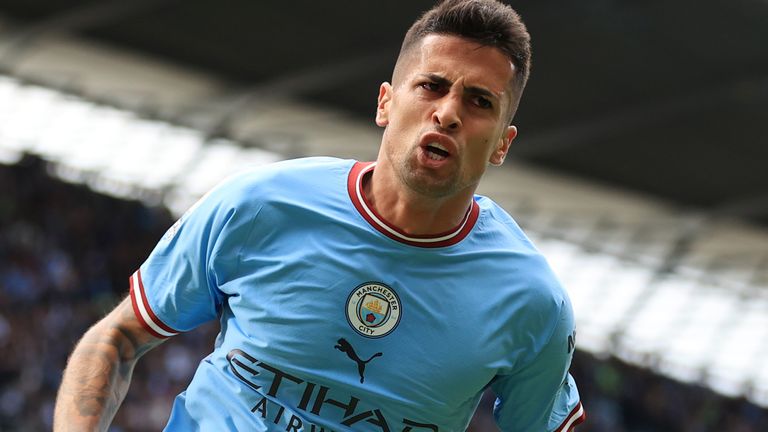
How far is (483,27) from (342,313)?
795 mm

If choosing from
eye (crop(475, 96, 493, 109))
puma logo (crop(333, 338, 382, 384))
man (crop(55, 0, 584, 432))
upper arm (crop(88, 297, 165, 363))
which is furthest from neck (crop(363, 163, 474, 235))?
upper arm (crop(88, 297, 165, 363))

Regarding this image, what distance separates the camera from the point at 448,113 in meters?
2.98

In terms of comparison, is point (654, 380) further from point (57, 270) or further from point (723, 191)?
point (57, 270)

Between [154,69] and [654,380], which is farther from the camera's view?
[654,380]

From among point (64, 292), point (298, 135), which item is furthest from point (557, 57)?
point (64, 292)

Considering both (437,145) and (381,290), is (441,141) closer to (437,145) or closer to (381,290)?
(437,145)

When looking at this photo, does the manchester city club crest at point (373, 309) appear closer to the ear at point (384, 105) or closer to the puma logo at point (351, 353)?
the puma logo at point (351, 353)

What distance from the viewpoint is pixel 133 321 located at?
3309 mm

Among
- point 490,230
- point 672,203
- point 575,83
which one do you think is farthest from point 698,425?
point 490,230

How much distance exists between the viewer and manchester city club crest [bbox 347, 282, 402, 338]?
10.2 feet

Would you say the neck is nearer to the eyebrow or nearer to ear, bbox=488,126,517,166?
ear, bbox=488,126,517,166

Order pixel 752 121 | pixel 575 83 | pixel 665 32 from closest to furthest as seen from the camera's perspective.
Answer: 1. pixel 665 32
2. pixel 575 83
3. pixel 752 121

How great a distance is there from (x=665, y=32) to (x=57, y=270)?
968cm

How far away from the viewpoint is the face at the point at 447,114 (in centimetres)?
301
